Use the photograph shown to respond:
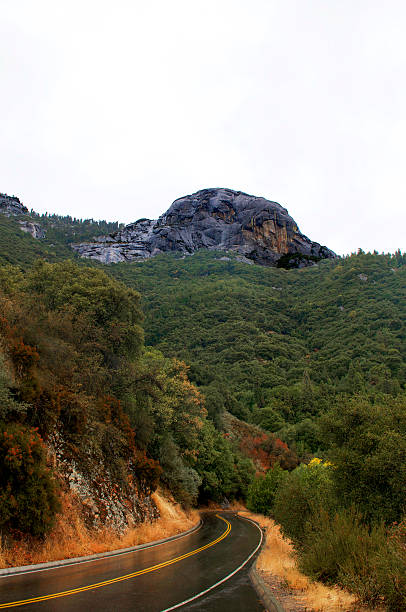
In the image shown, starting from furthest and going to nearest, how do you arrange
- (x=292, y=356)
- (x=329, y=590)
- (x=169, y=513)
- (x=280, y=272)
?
(x=280, y=272) < (x=292, y=356) < (x=169, y=513) < (x=329, y=590)

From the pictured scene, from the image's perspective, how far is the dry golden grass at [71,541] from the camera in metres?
11.9

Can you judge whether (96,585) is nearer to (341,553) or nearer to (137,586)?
(137,586)

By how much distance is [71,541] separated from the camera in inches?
560

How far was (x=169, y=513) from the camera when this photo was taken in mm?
26062

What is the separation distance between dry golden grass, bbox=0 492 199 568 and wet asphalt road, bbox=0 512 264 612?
2.62ft

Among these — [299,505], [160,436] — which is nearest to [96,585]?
[299,505]

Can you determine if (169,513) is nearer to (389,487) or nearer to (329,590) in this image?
(389,487)

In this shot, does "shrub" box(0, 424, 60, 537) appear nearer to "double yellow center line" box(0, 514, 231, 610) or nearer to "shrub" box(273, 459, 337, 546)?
"double yellow center line" box(0, 514, 231, 610)

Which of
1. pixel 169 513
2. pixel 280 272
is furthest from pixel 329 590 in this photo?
pixel 280 272

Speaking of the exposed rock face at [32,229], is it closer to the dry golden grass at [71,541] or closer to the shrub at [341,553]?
the dry golden grass at [71,541]

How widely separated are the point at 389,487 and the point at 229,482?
135ft

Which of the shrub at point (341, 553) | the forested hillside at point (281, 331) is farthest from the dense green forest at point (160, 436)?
the forested hillside at point (281, 331)

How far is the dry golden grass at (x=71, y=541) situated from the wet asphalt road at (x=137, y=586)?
0.80 meters

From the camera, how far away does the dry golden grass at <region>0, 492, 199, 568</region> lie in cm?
1190
